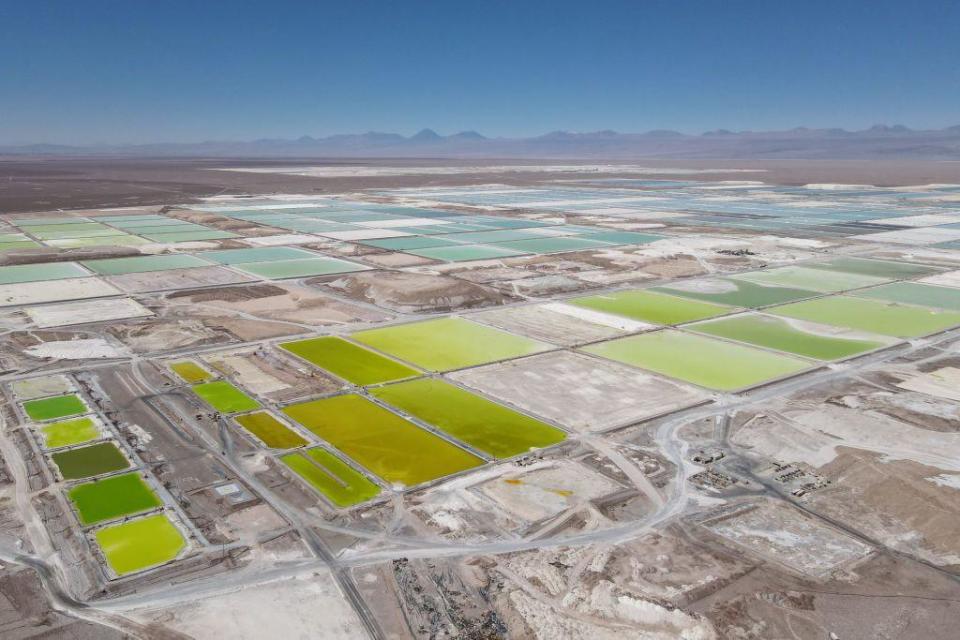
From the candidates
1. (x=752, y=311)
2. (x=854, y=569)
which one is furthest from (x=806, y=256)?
(x=854, y=569)

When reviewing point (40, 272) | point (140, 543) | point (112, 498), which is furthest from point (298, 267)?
point (140, 543)

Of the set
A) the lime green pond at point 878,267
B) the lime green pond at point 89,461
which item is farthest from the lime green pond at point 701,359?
the lime green pond at point 878,267

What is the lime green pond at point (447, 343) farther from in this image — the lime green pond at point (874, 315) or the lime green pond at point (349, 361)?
the lime green pond at point (874, 315)

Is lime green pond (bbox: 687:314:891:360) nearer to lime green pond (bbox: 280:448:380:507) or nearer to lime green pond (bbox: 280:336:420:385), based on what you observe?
lime green pond (bbox: 280:336:420:385)

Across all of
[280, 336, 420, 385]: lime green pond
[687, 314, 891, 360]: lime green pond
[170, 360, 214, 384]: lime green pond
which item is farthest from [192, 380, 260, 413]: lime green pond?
[687, 314, 891, 360]: lime green pond

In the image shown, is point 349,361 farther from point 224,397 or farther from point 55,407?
point 55,407
